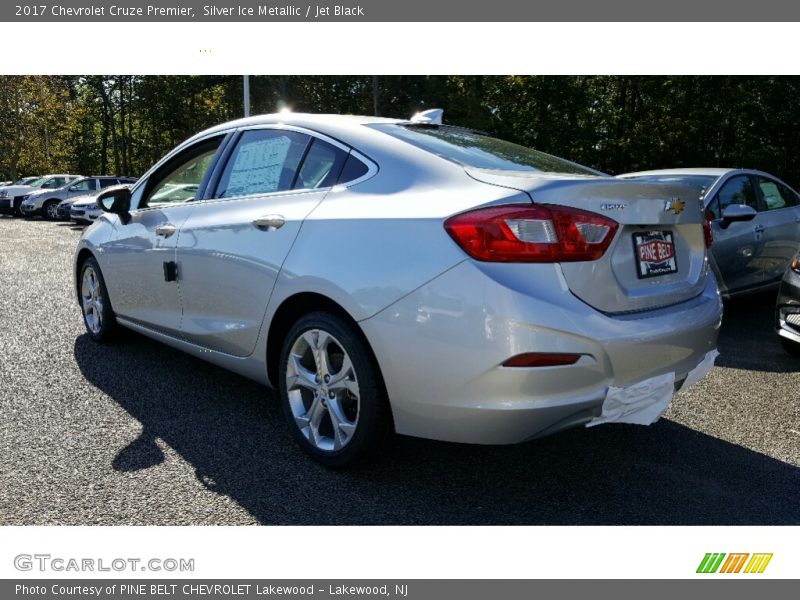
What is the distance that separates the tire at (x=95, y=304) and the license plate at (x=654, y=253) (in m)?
3.82

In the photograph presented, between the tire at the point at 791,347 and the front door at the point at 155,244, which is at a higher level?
the front door at the point at 155,244

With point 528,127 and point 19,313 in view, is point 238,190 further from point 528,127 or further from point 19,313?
point 528,127

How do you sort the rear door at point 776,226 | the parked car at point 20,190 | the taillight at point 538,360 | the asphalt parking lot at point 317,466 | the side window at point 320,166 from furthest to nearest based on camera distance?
the parked car at point 20,190
the rear door at point 776,226
the side window at point 320,166
the asphalt parking lot at point 317,466
the taillight at point 538,360

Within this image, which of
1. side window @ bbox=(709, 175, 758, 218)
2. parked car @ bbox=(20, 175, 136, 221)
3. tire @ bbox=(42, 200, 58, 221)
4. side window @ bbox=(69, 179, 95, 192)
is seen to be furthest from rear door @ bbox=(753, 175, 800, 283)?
tire @ bbox=(42, 200, 58, 221)

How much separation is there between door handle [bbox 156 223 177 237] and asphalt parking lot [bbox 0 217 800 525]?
3.14ft

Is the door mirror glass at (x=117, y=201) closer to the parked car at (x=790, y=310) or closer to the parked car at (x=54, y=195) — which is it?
the parked car at (x=790, y=310)

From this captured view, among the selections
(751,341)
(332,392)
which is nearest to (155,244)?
(332,392)

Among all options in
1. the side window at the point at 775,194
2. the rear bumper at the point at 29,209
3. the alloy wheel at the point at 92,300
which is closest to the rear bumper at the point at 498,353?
the alloy wheel at the point at 92,300

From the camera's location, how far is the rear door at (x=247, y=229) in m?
3.37

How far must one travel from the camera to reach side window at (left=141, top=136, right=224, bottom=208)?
430 cm

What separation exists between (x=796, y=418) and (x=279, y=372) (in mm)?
2998

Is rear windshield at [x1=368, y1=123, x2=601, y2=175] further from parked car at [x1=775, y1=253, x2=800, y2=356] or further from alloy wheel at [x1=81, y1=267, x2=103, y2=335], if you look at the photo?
alloy wheel at [x1=81, y1=267, x2=103, y2=335]

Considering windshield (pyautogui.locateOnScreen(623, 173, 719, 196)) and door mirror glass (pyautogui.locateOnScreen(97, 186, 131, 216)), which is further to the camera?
windshield (pyautogui.locateOnScreen(623, 173, 719, 196))

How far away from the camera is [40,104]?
38.1 meters
